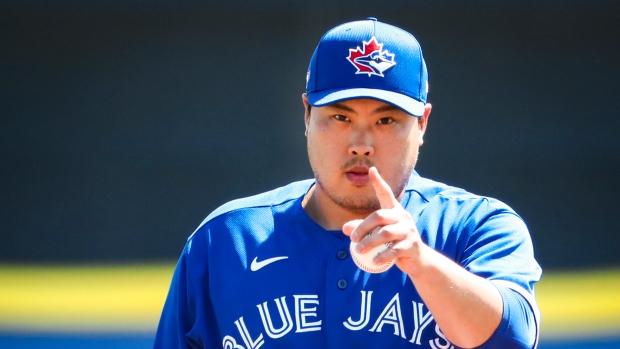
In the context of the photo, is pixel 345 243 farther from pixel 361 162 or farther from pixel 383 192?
pixel 383 192

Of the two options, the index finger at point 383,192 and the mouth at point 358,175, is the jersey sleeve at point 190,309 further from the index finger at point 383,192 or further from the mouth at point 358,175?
the index finger at point 383,192

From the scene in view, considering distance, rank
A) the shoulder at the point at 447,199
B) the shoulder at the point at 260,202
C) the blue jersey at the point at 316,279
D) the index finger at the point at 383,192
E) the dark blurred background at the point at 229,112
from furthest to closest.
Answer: the dark blurred background at the point at 229,112 < the shoulder at the point at 260,202 < the shoulder at the point at 447,199 < the blue jersey at the point at 316,279 < the index finger at the point at 383,192

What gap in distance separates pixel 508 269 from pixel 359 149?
397 millimetres

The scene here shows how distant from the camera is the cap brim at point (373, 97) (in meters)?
1.89

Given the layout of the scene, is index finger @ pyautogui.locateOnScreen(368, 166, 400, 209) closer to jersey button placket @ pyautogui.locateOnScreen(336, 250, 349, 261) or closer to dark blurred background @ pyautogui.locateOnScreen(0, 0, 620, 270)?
jersey button placket @ pyautogui.locateOnScreen(336, 250, 349, 261)

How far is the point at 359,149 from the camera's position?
6.14ft

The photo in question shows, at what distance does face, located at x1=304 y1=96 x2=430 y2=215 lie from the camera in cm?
189

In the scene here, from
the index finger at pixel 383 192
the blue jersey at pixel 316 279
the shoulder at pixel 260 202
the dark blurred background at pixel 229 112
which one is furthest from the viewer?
the dark blurred background at pixel 229 112

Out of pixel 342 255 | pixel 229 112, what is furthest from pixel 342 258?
pixel 229 112

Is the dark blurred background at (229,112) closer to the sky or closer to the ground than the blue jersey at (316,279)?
closer to the sky

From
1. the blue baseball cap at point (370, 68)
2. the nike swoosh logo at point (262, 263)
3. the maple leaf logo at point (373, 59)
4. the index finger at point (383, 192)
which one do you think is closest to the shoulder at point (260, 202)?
the nike swoosh logo at point (262, 263)

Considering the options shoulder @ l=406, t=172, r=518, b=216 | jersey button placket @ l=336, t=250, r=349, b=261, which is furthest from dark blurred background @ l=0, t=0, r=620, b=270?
jersey button placket @ l=336, t=250, r=349, b=261

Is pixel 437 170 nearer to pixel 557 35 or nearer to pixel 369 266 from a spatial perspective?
pixel 557 35

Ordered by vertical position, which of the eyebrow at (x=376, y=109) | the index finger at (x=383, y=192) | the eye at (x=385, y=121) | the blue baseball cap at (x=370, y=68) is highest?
the blue baseball cap at (x=370, y=68)
